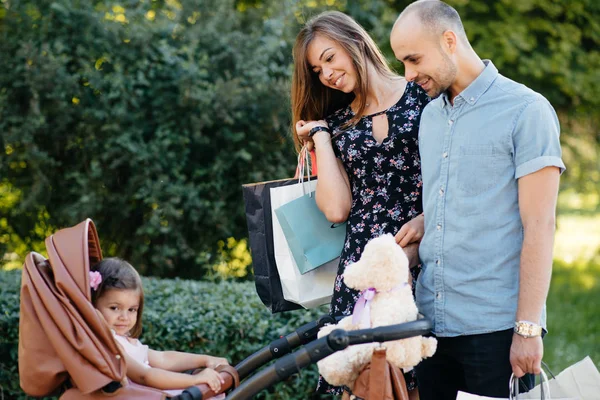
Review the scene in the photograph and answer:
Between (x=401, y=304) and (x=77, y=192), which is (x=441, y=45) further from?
(x=77, y=192)

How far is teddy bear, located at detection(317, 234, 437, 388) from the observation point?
2.53 metres

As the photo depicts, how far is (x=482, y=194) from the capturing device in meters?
2.56

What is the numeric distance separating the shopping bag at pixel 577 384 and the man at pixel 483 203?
10cm

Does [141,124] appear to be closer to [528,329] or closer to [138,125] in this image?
[138,125]

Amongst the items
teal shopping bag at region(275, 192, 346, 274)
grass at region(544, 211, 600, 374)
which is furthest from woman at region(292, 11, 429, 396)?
grass at region(544, 211, 600, 374)

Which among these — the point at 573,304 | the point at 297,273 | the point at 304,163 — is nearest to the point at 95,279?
the point at 297,273

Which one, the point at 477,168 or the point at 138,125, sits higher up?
the point at 138,125

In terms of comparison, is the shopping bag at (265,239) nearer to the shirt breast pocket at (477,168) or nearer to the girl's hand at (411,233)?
the girl's hand at (411,233)

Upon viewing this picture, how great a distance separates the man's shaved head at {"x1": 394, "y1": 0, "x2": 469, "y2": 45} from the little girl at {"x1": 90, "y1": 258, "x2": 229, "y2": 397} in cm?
153

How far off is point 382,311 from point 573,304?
22.6 ft

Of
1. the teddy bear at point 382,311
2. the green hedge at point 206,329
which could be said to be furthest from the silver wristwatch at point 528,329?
the green hedge at point 206,329

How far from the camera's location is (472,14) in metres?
9.22

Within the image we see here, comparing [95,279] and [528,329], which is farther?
[95,279]

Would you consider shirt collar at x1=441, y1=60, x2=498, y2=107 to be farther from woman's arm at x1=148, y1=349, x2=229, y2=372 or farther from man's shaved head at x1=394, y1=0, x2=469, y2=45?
woman's arm at x1=148, y1=349, x2=229, y2=372
